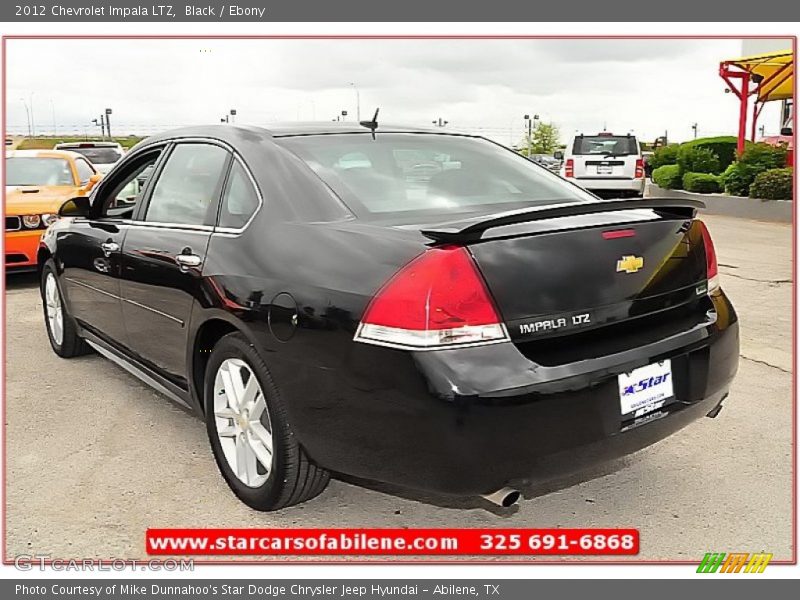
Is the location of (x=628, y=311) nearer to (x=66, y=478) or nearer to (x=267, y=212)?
(x=267, y=212)

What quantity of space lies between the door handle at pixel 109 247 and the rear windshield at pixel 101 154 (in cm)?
1268

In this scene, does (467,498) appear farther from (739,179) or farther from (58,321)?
(739,179)

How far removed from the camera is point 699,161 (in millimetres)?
18984

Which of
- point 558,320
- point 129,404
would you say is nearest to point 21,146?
point 129,404

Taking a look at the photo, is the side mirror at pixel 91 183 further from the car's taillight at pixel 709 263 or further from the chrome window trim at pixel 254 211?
the car's taillight at pixel 709 263

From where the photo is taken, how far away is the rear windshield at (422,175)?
326cm

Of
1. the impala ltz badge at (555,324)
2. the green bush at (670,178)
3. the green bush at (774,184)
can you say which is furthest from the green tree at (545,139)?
the impala ltz badge at (555,324)

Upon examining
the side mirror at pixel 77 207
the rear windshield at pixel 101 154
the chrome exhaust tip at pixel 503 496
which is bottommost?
the chrome exhaust tip at pixel 503 496

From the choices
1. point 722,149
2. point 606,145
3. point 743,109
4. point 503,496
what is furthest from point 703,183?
point 503,496

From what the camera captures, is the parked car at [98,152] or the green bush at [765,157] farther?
the parked car at [98,152]

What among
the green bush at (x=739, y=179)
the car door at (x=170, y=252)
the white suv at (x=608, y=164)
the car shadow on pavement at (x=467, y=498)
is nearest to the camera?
the car shadow on pavement at (x=467, y=498)

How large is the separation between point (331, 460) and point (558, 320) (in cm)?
96

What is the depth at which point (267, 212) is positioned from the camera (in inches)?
127

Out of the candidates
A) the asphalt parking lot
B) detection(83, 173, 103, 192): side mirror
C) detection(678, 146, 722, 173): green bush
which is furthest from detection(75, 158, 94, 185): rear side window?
detection(678, 146, 722, 173): green bush
